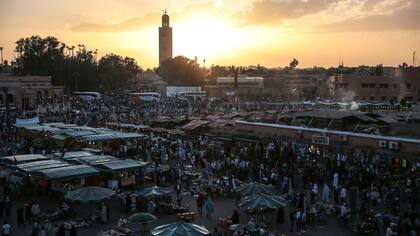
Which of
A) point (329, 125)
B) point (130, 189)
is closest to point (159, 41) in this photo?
point (329, 125)

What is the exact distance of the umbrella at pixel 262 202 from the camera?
1491cm

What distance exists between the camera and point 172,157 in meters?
27.7

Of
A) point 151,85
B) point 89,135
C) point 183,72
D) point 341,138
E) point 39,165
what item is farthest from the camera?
point 183,72

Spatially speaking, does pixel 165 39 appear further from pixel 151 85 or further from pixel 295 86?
pixel 295 86

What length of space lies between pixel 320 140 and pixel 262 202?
541 inches

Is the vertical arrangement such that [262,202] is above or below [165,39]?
below

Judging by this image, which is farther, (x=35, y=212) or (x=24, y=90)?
(x=24, y=90)

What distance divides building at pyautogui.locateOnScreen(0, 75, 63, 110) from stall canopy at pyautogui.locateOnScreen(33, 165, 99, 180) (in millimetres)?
43211

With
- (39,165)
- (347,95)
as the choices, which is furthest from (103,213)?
(347,95)

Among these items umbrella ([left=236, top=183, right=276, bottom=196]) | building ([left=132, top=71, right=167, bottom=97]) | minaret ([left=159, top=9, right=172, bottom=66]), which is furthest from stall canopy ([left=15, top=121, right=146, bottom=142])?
minaret ([left=159, top=9, right=172, bottom=66])

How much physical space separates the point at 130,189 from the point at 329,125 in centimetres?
1579

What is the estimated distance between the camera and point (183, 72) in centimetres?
10706

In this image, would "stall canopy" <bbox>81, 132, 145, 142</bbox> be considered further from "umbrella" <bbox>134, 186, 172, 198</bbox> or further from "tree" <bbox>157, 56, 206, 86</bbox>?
"tree" <bbox>157, 56, 206, 86</bbox>

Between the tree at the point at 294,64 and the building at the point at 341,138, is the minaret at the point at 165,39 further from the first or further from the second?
the building at the point at 341,138
